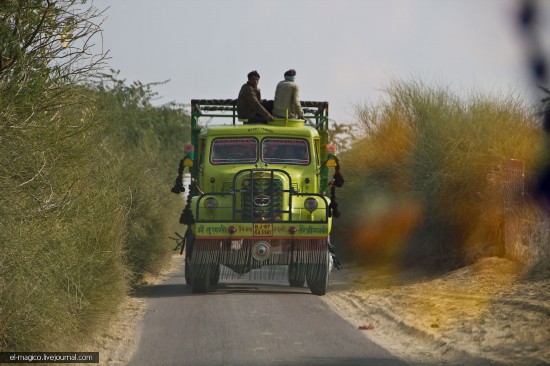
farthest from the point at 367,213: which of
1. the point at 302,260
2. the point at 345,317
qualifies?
the point at 345,317

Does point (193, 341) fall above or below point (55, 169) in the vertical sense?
below

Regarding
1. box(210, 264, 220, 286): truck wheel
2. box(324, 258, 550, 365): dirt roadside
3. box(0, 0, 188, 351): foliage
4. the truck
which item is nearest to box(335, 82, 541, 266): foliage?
box(324, 258, 550, 365): dirt roadside

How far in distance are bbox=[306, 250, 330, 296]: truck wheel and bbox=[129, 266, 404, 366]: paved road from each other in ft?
0.79

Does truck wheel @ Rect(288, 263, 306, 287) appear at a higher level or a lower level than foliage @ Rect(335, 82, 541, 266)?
lower

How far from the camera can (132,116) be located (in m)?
39.8

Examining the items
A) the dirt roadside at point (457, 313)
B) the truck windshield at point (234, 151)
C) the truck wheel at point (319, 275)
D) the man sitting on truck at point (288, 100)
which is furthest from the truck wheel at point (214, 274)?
the man sitting on truck at point (288, 100)

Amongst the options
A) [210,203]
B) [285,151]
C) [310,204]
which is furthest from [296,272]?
[285,151]

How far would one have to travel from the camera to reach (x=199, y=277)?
19250 millimetres

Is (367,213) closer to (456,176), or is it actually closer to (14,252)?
(456,176)

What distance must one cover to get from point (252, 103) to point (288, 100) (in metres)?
0.72

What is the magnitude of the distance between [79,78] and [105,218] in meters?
2.87

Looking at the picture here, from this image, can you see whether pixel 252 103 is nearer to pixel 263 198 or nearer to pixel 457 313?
pixel 263 198

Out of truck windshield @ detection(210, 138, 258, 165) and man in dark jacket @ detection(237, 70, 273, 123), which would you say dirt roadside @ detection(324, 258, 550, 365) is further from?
man in dark jacket @ detection(237, 70, 273, 123)

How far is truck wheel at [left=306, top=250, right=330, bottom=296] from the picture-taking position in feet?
61.6
